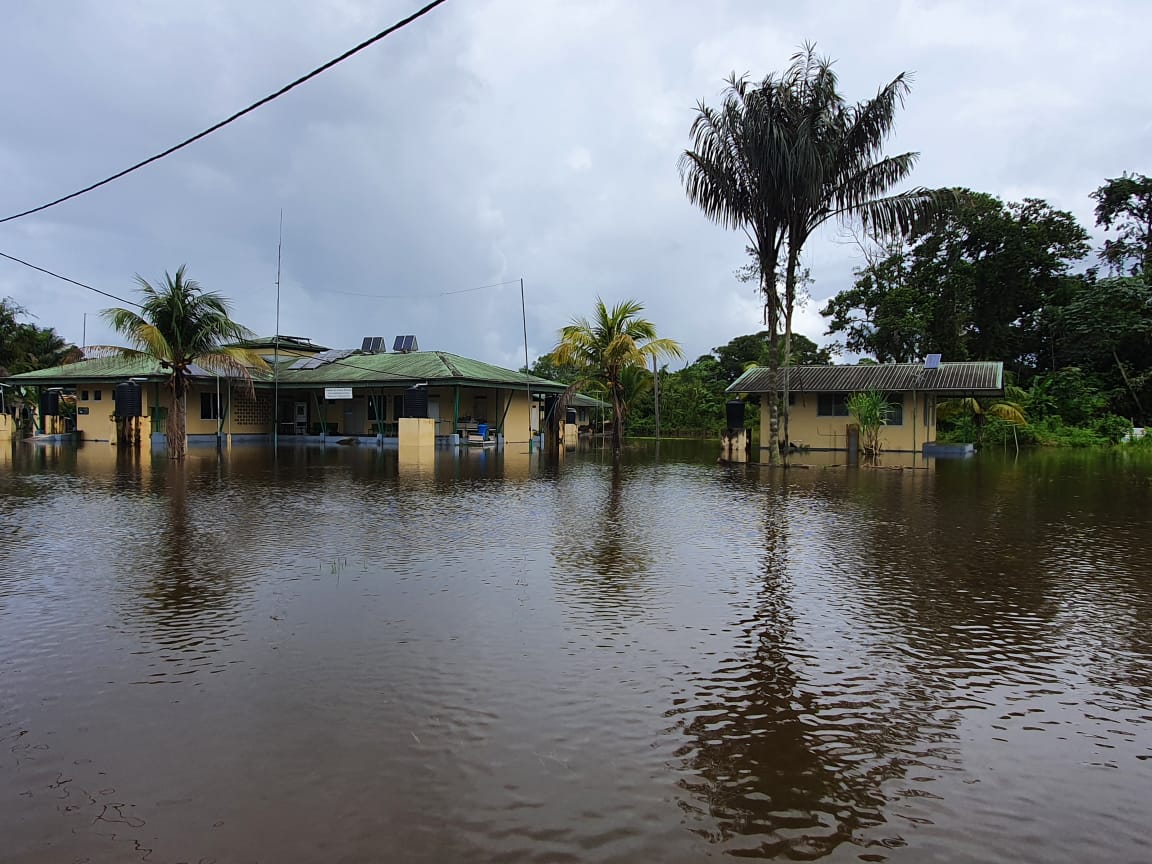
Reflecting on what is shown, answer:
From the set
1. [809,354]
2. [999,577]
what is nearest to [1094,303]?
[809,354]

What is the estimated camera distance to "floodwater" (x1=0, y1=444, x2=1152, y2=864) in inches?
121

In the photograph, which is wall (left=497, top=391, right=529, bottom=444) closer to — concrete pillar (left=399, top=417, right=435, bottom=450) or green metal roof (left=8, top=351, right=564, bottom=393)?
green metal roof (left=8, top=351, right=564, bottom=393)

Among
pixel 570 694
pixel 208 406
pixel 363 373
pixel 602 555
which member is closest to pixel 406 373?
pixel 363 373

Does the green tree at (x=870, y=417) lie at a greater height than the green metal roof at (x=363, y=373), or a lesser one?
lesser

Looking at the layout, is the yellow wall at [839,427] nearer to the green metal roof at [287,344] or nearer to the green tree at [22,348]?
the green metal roof at [287,344]

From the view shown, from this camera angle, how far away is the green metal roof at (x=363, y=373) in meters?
29.2

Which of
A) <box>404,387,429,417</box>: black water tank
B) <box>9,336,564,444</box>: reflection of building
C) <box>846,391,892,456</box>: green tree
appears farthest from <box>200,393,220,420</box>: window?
<box>846,391,892,456</box>: green tree

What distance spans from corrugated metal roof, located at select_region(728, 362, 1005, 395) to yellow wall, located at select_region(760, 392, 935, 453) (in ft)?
2.19

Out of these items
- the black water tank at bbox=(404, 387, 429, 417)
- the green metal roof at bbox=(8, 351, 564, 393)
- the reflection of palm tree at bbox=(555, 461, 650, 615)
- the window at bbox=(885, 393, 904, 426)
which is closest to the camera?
the reflection of palm tree at bbox=(555, 461, 650, 615)

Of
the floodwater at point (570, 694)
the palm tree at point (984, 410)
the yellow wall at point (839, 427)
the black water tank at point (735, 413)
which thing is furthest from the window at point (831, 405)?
the floodwater at point (570, 694)

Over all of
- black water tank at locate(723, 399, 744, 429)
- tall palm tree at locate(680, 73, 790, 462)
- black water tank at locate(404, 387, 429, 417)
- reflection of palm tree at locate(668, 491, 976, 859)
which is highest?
tall palm tree at locate(680, 73, 790, 462)

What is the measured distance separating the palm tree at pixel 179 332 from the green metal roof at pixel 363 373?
27.0ft

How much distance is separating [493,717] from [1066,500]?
517 inches

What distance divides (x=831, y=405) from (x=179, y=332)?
21669 millimetres
